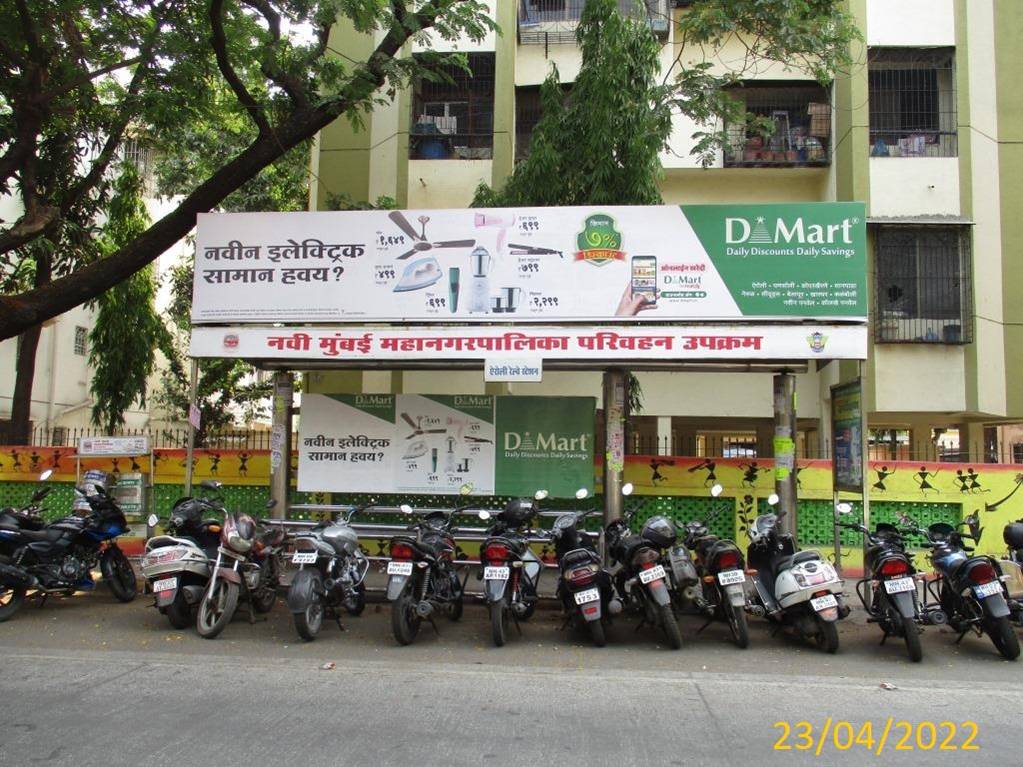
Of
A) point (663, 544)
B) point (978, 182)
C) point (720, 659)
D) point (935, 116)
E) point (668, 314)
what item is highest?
point (935, 116)

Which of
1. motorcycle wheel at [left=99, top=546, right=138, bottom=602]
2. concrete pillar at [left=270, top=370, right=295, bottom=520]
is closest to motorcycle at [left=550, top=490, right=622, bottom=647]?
concrete pillar at [left=270, top=370, right=295, bottom=520]

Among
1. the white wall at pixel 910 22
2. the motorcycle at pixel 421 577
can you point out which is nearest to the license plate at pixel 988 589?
the motorcycle at pixel 421 577

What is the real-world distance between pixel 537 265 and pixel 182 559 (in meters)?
4.73

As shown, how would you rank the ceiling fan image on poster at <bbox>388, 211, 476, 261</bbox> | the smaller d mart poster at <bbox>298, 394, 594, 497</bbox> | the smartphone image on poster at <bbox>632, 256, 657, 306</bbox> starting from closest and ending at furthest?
the smartphone image on poster at <bbox>632, 256, 657, 306</bbox> → the ceiling fan image on poster at <bbox>388, 211, 476, 261</bbox> → the smaller d mart poster at <bbox>298, 394, 594, 497</bbox>

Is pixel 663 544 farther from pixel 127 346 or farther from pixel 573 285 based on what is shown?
pixel 127 346

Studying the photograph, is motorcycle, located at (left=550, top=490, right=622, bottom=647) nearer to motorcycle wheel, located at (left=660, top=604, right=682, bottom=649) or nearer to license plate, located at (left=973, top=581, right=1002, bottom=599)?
motorcycle wheel, located at (left=660, top=604, right=682, bottom=649)

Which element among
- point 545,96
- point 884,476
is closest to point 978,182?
point 884,476

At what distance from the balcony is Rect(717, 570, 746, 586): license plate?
11.8m

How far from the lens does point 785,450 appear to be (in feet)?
29.0

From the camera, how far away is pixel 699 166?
1503 cm

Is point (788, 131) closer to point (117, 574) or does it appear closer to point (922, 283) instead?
point (922, 283)

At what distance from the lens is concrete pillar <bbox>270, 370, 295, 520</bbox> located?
9422mm

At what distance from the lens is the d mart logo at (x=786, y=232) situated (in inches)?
328

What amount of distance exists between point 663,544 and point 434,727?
315 centimetres
